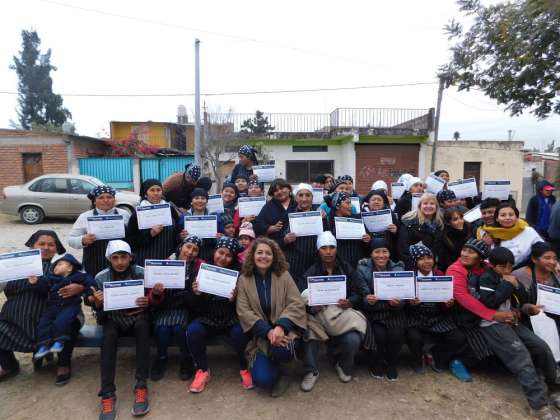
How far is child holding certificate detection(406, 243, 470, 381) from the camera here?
3592 millimetres

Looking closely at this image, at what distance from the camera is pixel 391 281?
3.43 meters

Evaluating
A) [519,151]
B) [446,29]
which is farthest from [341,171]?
[446,29]

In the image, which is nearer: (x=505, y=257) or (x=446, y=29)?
(x=505, y=257)

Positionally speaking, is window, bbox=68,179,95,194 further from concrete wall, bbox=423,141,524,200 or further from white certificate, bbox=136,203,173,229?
concrete wall, bbox=423,141,524,200

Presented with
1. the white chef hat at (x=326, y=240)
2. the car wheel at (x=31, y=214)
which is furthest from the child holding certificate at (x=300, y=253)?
the car wheel at (x=31, y=214)

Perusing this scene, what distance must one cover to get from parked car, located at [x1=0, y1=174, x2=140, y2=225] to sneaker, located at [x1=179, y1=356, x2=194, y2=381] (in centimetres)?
929

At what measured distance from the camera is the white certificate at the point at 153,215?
400cm

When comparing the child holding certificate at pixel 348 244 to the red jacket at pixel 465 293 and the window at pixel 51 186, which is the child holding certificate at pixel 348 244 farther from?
the window at pixel 51 186

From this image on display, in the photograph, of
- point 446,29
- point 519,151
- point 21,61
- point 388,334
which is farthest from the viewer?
point 21,61

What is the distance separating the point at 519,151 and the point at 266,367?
20.9 metres

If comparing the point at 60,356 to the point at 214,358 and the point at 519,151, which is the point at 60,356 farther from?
the point at 519,151

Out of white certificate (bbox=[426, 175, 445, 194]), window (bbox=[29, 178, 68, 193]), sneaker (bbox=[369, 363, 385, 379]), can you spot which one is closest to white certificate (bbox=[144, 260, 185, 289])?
sneaker (bbox=[369, 363, 385, 379])

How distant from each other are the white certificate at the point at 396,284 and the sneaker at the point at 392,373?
0.73 m

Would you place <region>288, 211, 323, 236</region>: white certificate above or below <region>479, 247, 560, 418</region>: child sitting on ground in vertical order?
above
